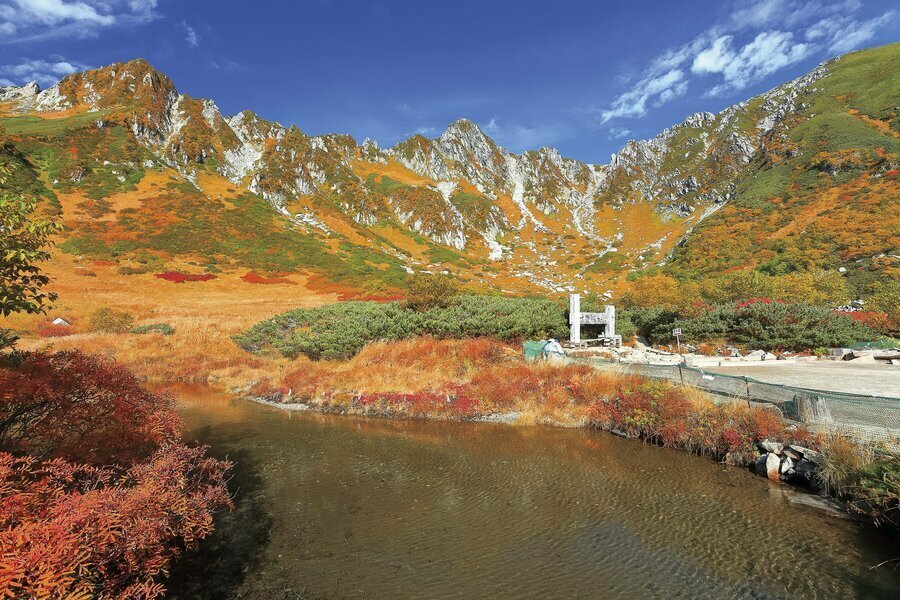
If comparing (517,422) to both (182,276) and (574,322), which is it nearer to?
(574,322)

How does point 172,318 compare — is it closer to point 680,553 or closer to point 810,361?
point 680,553

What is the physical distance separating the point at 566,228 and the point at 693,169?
50.6 m

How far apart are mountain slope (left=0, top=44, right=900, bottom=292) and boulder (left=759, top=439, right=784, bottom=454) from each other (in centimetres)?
4373

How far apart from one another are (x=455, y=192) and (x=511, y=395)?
135377mm

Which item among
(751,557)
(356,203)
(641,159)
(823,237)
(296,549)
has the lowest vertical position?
(296,549)

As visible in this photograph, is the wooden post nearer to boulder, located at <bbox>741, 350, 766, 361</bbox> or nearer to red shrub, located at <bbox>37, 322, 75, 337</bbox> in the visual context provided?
boulder, located at <bbox>741, 350, 766, 361</bbox>

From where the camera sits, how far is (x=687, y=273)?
59.5 metres

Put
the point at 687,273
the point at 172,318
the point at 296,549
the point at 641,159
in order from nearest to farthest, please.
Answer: the point at 296,549 → the point at 172,318 → the point at 687,273 → the point at 641,159

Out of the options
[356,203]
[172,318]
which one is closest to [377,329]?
[172,318]

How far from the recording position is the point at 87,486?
590 centimetres

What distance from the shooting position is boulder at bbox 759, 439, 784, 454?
34.2 feet

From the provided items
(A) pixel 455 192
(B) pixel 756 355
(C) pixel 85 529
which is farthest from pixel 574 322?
(A) pixel 455 192

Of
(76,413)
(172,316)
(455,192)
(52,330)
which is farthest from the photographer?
(455,192)

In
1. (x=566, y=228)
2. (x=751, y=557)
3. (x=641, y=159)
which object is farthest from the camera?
(x=641, y=159)
